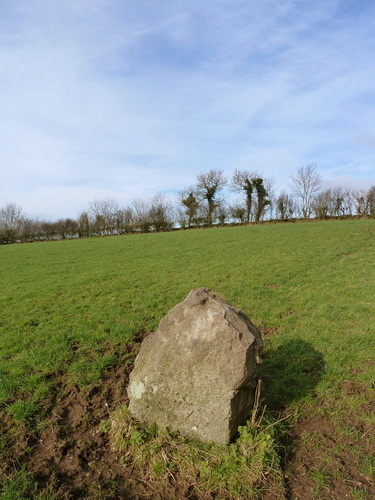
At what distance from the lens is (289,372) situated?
525 cm

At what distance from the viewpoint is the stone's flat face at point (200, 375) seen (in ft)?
11.6

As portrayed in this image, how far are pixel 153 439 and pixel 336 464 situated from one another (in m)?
2.24

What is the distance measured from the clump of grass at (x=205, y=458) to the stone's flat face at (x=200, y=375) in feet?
0.45

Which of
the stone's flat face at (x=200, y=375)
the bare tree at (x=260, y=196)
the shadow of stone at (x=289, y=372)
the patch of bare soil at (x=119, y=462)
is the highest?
the bare tree at (x=260, y=196)

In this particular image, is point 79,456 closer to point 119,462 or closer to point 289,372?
point 119,462

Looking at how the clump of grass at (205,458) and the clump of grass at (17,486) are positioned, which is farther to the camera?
the clump of grass at (205,458)

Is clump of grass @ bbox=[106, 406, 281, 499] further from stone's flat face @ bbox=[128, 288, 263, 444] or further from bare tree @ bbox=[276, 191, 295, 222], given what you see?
bare tree @ bbox=[276, 191, 295, 222]

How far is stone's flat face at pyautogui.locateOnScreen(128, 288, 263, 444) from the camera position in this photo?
355cm

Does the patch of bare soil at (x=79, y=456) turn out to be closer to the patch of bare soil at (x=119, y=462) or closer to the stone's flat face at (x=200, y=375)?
the patch of bare soil at (x=119, y=462)

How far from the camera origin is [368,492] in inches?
122

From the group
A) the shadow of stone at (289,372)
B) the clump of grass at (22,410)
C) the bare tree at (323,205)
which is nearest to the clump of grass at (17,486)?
the clump of grass at (22,410)

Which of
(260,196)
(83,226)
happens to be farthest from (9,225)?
(260,196)

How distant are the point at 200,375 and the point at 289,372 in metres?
2.40

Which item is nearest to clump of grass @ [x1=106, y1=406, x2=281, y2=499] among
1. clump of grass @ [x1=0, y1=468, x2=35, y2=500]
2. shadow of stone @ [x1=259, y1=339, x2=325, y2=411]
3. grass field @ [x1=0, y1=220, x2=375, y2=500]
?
grass field @ [x1=0, y1=220, x2=375, y2=500]
